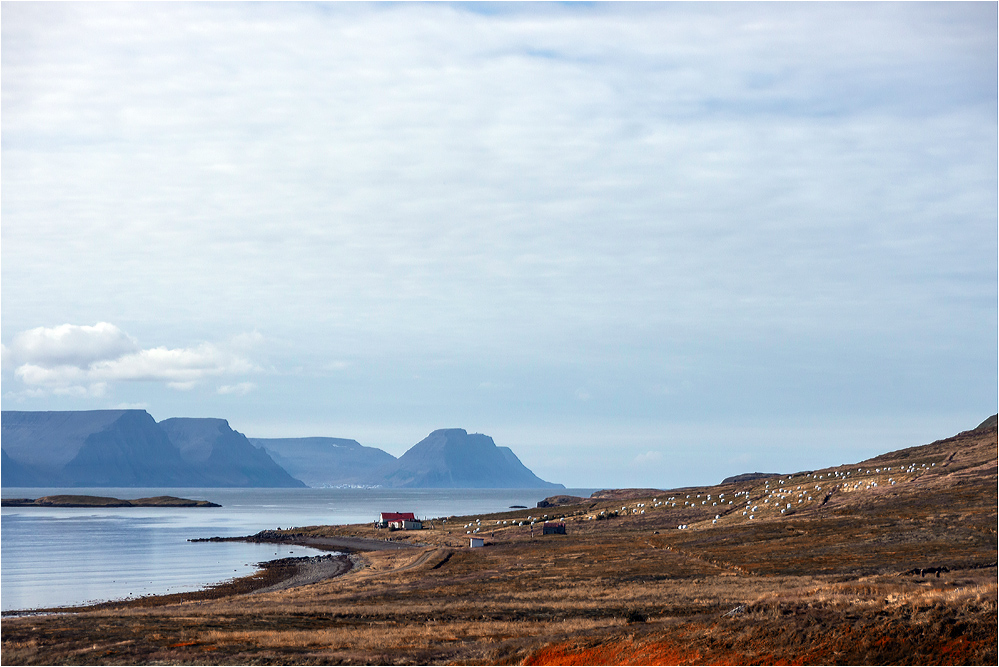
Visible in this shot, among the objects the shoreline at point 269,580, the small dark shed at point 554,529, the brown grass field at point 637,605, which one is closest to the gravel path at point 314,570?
the shoreline at point 269,580

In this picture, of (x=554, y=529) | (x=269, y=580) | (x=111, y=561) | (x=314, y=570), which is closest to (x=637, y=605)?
(x=269, y=580)

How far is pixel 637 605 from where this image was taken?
43188mm

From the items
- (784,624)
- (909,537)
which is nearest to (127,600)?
(784,624)

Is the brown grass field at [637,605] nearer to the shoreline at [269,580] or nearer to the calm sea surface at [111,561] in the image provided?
the shoreline at [269,580]

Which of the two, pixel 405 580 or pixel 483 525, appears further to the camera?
pixel 483 525

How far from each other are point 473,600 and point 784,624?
25.5 metres

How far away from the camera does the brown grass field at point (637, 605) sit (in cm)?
2625

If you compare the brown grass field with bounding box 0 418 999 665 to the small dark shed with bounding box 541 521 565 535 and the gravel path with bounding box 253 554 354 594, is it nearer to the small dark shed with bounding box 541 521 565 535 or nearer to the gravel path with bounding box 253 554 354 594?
the gravel path with bounding box 253 554 354 594

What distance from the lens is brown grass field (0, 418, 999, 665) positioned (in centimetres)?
2625

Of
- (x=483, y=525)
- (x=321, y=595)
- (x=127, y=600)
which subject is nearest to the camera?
(x=321, y=595)

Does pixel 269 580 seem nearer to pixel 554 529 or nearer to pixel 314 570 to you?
pixel 314 570

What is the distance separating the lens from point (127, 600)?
66.0 m

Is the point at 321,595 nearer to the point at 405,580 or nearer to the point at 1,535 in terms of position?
the point at 405,580

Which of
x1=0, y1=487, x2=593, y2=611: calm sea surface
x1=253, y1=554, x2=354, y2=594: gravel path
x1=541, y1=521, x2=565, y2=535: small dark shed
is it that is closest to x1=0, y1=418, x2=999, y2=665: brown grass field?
x1=253, y1=554, x2=354, y2=594: gravel path
